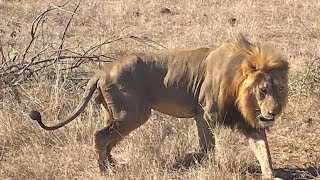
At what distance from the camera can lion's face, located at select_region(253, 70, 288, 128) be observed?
4355 millimetres

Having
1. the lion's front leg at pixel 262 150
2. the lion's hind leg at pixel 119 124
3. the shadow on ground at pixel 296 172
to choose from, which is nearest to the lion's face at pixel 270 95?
the lion's front leg at pixel 262 150

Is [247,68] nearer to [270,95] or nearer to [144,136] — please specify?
[270,95]

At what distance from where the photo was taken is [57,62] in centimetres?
682

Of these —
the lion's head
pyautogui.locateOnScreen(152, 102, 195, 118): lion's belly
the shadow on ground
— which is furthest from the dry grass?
the lion's head

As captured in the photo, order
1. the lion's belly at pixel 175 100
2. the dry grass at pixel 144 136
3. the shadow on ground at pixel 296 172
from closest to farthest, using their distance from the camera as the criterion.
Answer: the shadow on ground at pixel 296 172
the dry grass at pixel 144 136
the lion's belly at pixel 175 100

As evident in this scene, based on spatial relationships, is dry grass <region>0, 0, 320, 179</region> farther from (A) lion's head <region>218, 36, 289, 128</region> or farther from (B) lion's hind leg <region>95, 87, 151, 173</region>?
(A) lion's head <region>218, 36, 289, 128</region>

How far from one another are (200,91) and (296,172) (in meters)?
0.88

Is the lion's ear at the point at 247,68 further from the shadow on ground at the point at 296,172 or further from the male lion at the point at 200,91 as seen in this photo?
the shadow on ground at the point at 296,172

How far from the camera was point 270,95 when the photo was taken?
14.4ft

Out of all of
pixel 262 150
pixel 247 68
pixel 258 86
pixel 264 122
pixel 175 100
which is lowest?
pixel 262 150

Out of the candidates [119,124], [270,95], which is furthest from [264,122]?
[119,124]

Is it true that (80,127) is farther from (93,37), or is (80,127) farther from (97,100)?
(93,37)

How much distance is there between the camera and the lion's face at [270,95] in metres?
4.36

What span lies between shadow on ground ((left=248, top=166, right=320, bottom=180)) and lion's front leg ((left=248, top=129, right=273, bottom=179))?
0.12 m
